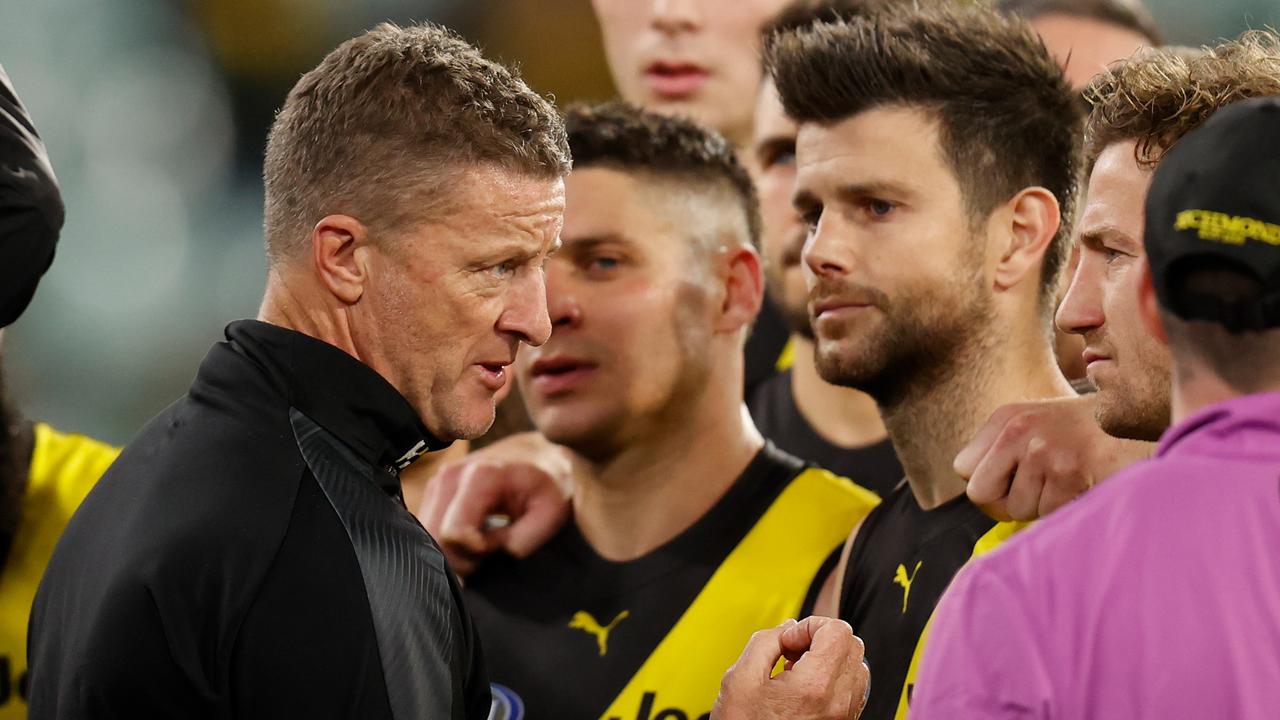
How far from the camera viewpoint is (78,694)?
5.58 ft

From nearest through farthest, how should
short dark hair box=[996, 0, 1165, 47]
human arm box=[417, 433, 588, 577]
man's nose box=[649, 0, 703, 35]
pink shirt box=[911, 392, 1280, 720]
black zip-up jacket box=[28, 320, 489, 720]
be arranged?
pink shirt box=[911, 392, 1280, 720]
black zip-up jacket box=[28, 320, 489, 720]
human arm box=[417, 433, 588, 577]
short dark hair box=[996, 0, 1165, 47]
man's nose box=[649, 0, 703, 35]

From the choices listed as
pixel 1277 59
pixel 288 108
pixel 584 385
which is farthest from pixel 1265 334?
pixel 584 385

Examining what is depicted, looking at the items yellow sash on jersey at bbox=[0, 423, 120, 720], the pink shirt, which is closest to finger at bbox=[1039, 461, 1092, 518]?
the pink shirt

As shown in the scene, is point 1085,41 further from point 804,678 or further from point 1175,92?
point 804,678

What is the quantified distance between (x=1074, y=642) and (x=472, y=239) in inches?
38.4

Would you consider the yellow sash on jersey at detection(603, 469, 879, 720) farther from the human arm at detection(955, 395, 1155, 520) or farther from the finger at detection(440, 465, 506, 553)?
the human arm at detection(955, 395, 1155, 520)

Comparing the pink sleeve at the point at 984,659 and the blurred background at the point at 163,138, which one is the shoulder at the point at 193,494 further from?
the blurred background at the point at 163,138

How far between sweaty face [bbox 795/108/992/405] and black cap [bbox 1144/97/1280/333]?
1172mm

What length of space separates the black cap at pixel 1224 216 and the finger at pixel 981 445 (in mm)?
839

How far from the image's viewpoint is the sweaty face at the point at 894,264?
263 centimetres

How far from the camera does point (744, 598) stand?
→ 291 cm

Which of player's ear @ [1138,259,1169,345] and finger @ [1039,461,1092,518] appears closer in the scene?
player's ear @ [1138,259,1169,345]

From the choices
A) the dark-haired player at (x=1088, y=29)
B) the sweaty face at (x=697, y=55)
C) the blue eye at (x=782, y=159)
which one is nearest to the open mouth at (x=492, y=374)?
the blue eye at (x=782, y=159)

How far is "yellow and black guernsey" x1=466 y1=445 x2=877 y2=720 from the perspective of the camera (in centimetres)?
287
